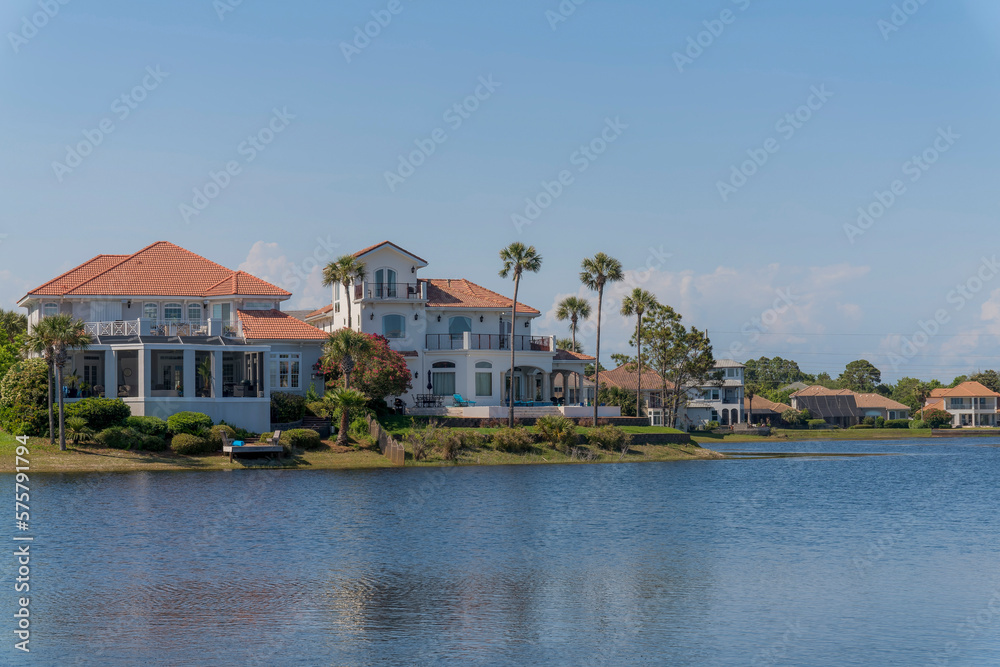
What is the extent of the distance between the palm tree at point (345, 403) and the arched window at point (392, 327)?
14895 millimetres

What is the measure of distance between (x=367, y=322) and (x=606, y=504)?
115ft

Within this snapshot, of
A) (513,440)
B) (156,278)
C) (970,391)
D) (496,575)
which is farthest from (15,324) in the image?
(970,391)

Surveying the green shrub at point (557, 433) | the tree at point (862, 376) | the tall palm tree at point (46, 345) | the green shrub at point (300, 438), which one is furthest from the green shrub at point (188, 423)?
the tree at point (862, 376)

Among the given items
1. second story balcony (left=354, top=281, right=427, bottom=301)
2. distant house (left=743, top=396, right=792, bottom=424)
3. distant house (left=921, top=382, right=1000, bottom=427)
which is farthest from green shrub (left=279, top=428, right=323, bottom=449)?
distant house (left=921, top=382, right=1000, bottom=427)

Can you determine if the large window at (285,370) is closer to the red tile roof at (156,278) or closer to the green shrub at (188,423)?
the red tile roof at (156,278)

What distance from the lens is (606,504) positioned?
4012 cm

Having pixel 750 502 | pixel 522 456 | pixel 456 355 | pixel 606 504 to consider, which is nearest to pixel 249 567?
pixel 606 504

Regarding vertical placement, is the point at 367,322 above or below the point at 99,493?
above

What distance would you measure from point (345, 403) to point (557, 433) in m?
14.7

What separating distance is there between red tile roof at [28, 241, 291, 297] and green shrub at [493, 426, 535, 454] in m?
17.6

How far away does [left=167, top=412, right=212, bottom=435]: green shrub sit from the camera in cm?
5266

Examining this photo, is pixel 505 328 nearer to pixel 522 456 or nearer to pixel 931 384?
pixel 522 456

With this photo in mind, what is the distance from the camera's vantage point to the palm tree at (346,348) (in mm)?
58594

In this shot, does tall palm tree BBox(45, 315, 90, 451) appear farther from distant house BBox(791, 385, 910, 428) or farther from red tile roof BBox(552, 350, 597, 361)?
distant house BBox(791, 385, 910, 428)
